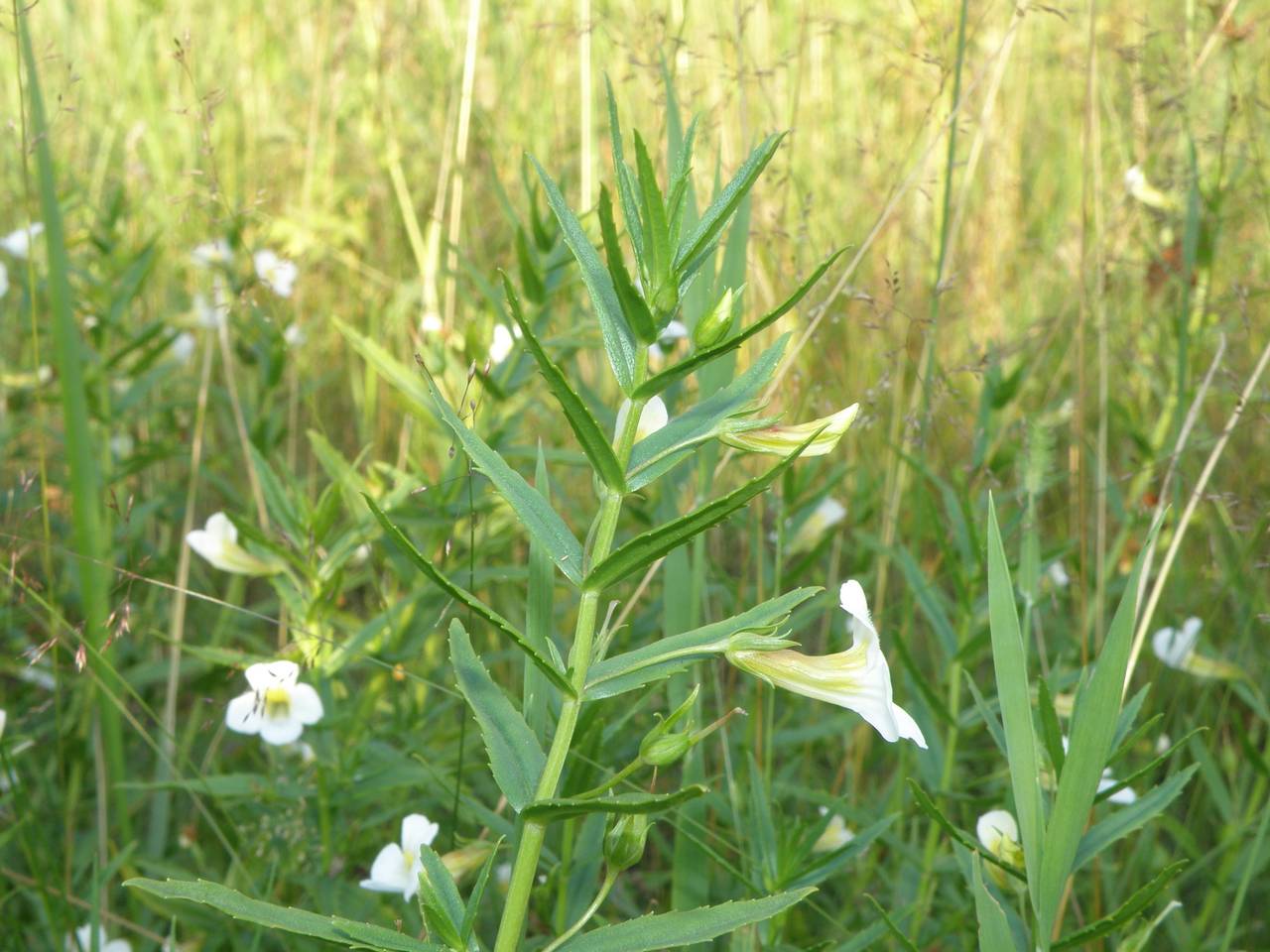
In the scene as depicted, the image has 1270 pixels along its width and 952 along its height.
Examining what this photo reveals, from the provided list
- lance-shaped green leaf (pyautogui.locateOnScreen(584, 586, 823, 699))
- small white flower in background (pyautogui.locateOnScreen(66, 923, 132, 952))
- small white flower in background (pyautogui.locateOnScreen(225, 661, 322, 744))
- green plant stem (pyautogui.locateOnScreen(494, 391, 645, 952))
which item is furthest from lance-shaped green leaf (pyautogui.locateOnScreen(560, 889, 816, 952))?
small white flower in background (pyautogui.locateOnScreen(66, 923, 132, 952))

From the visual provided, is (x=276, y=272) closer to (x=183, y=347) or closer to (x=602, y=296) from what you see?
(x=183, y=347)

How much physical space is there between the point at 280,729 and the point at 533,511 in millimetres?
746

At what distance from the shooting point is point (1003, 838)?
1.30 meters

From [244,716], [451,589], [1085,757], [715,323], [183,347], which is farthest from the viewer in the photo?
[183,347]

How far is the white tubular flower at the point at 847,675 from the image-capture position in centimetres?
92

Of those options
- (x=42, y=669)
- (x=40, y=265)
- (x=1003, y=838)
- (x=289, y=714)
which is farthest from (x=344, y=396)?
(x=1003, y=838)

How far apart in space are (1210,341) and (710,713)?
158 centimetres

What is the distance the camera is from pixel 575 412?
876 mm

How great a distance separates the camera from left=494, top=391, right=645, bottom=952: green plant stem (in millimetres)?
946

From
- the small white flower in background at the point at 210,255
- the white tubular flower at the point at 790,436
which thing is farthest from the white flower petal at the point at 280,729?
the small white flower in background at the point at 210,255

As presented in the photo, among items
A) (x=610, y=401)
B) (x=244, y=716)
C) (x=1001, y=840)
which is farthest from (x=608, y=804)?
(x=610, y=401)

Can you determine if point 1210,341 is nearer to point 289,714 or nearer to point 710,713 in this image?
point 710,713

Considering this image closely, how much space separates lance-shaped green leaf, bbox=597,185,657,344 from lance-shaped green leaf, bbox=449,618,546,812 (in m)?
0.27

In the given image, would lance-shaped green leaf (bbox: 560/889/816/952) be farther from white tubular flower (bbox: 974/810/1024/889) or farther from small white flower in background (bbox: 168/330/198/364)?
small white flower in background (bbox: 168/330/198/364)
